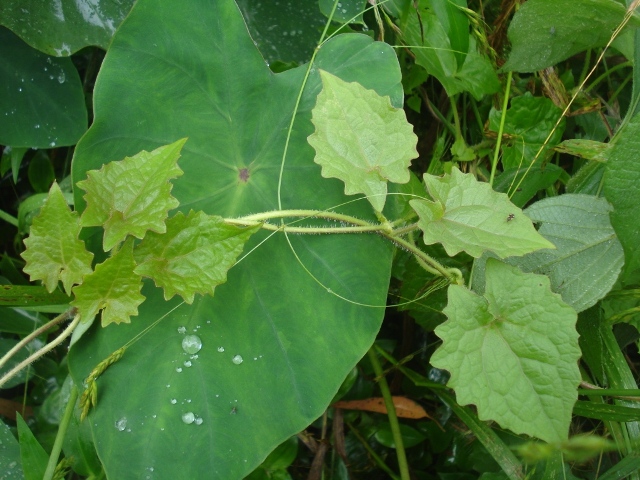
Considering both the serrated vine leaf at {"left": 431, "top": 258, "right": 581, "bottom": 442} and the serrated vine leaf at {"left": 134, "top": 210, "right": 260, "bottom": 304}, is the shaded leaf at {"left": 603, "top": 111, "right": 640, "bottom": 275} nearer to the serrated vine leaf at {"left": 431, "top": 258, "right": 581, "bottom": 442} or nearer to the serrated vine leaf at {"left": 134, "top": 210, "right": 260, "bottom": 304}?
the serrated vine leaf at {"left": 431, "top": 258, "right": 581, "bottom": 442}

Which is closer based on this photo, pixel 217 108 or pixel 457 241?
pixel 457 241

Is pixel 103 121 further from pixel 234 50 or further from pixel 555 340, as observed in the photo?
pixel 555 340

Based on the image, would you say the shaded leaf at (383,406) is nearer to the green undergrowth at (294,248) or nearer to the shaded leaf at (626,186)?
the green undergrowth at (294,248)

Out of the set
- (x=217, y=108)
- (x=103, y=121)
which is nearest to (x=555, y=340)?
(x=217, y=108)

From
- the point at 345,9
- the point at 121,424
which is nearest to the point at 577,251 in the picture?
the point at 345,9

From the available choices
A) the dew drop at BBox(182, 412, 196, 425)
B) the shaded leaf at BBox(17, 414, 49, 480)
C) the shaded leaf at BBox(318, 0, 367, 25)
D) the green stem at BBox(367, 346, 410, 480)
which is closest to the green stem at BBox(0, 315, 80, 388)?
the shaded leaf at BBox(17, 414, 49, 480)

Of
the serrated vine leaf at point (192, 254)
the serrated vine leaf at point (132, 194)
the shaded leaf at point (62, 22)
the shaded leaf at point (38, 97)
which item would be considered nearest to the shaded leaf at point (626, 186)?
the serrated vine leaf at point (192, 254)
